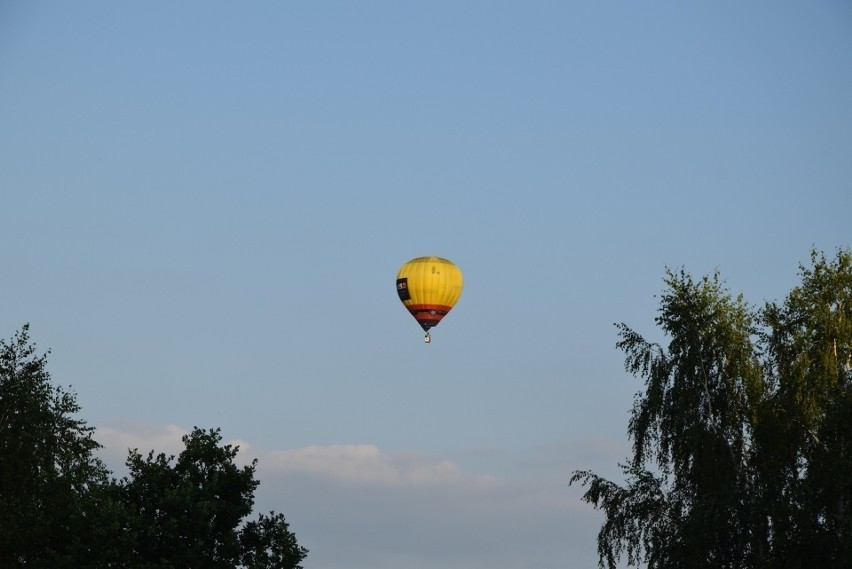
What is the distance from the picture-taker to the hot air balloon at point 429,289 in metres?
73.4

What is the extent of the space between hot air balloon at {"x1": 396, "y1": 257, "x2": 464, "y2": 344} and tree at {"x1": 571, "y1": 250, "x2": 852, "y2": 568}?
2039 cm

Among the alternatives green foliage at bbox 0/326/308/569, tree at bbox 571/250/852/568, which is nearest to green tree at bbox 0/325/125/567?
green foliage at bbox 0/326/308/569

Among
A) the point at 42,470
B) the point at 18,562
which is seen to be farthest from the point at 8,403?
the point at 18,562

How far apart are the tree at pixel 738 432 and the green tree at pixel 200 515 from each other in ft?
32.9

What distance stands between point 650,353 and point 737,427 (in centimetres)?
379

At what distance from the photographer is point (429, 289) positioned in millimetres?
73312

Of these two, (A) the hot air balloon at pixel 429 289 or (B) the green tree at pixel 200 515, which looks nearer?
(B) the green tree at pixel 200 515

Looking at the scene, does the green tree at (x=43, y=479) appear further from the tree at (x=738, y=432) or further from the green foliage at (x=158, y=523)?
the tree at (x=738, y=432)

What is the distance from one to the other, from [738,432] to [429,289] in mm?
24022

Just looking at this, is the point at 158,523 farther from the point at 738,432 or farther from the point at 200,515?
the point at 738,432

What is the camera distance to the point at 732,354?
52.5m

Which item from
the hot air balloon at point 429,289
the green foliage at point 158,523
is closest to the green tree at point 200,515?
the green foliage at point 158,523

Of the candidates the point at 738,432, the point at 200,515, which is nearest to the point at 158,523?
the point at 200,515

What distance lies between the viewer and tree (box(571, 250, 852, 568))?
47.5 meters
